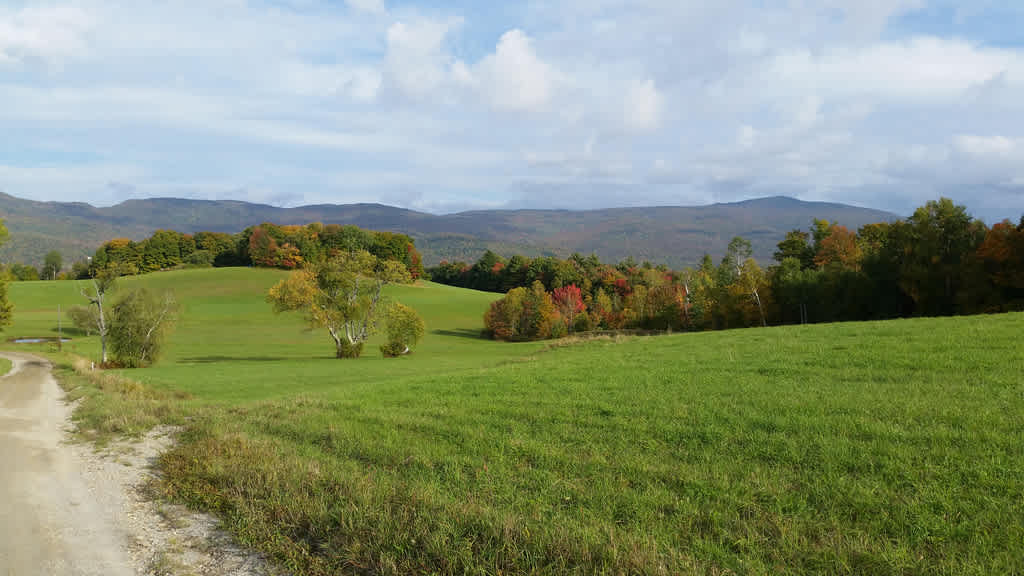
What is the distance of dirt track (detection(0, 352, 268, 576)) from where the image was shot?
6.06 meters

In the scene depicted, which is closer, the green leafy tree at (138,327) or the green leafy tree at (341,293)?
the green leafy tree at (138,327)

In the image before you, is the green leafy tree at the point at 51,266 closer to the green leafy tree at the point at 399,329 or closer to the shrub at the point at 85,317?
the shrub at the point at 85,317

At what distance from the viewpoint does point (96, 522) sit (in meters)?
7.33

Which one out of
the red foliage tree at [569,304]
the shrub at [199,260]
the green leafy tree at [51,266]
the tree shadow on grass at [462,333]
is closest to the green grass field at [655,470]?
the tree shadow on grass at [462,333]

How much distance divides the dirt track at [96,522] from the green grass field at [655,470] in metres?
0.41

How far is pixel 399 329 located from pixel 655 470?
161 ft

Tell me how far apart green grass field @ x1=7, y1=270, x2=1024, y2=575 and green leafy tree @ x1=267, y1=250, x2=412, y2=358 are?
36.1 meters

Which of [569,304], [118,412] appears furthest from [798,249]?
[118,412]

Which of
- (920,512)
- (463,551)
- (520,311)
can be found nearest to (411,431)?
(463,551)

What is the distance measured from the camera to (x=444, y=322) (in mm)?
96250

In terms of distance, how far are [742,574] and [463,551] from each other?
8.45ft

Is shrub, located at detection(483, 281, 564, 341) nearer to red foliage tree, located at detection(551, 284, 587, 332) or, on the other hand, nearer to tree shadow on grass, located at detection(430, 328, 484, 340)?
tree shadow on grass, located at detection(430, 328, 484, 340)

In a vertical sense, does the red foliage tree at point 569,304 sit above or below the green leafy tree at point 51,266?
below

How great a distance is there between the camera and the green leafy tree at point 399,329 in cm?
5403
